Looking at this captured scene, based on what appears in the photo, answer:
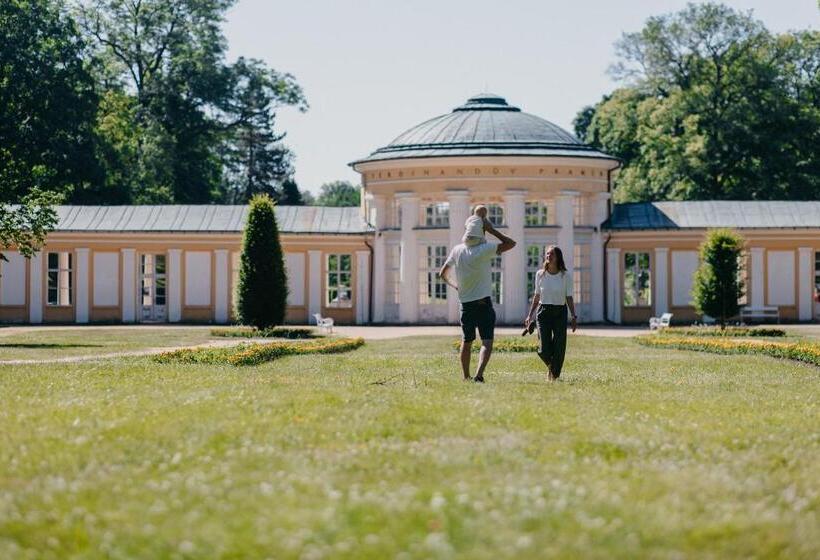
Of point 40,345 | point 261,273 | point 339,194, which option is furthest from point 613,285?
point 339,194

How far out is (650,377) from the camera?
17891 mm

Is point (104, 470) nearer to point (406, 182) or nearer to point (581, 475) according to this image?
point (581, 475)

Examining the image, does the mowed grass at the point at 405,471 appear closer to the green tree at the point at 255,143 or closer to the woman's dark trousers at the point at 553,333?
the woman's dark trousers at the point at 553,333

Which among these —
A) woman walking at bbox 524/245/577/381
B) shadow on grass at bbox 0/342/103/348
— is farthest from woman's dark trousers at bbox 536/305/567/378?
shadow on grass at bbox 0/342/103/348

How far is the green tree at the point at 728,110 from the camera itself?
5712 centimetres

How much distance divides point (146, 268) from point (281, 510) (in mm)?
41606

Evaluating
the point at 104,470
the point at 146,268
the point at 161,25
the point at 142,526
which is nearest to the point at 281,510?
the point at 142,526

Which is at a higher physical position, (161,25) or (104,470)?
(161,25)

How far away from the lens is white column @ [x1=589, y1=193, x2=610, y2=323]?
44.9 m

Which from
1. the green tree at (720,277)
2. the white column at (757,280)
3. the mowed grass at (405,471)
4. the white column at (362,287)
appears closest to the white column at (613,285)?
the white column at (757,280)

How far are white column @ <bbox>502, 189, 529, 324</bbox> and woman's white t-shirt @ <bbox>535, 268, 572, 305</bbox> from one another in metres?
26.8

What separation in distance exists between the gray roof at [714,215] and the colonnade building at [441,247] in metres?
0.07

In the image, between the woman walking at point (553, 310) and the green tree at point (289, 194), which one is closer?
the woman walking at point (553, 310)

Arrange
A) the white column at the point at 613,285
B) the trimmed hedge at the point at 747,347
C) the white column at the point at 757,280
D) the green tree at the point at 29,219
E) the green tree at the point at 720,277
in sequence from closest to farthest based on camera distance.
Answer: the trimmed hedge at the point at 747,347, the green tree at the point at 29,219, the green tree at the point at 720,277, the white column at the point at 757,280, the white column at the point at 613,285
